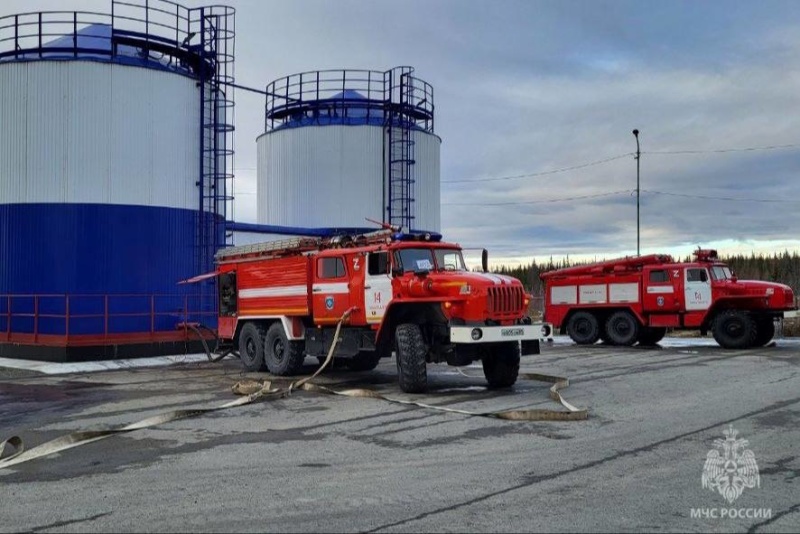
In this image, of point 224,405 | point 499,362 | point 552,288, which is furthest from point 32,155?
point 552,288

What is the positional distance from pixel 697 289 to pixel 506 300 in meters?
14.6

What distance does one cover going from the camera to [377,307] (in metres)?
14.8

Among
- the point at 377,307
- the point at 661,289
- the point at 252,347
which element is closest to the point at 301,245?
the point at 252,347

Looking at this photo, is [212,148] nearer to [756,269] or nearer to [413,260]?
[413,260]

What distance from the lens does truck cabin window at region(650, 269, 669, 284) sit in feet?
87.1

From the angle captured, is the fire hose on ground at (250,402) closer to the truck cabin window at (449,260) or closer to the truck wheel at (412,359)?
the truck wheel at (412,359)

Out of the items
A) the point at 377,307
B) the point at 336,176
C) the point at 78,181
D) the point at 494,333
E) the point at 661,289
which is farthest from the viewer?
the point at 336,176

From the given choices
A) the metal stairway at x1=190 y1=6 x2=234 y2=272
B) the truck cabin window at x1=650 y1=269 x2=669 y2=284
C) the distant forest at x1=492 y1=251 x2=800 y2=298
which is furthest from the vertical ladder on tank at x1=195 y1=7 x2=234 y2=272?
the distant forest at x1=492 y1=251 x2=800 y2=298

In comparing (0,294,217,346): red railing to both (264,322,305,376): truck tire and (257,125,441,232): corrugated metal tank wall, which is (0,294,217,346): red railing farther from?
(257,125,441,232): corrugated metal tank wall

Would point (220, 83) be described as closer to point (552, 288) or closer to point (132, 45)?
point (132, 45)

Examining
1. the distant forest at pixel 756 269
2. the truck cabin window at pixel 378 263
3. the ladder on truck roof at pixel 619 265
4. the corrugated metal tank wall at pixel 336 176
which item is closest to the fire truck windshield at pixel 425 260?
the truck cabin window at pixel 378 263

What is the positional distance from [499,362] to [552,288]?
15747 millimetres

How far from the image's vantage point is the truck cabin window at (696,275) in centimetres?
2592

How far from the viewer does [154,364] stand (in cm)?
2083
